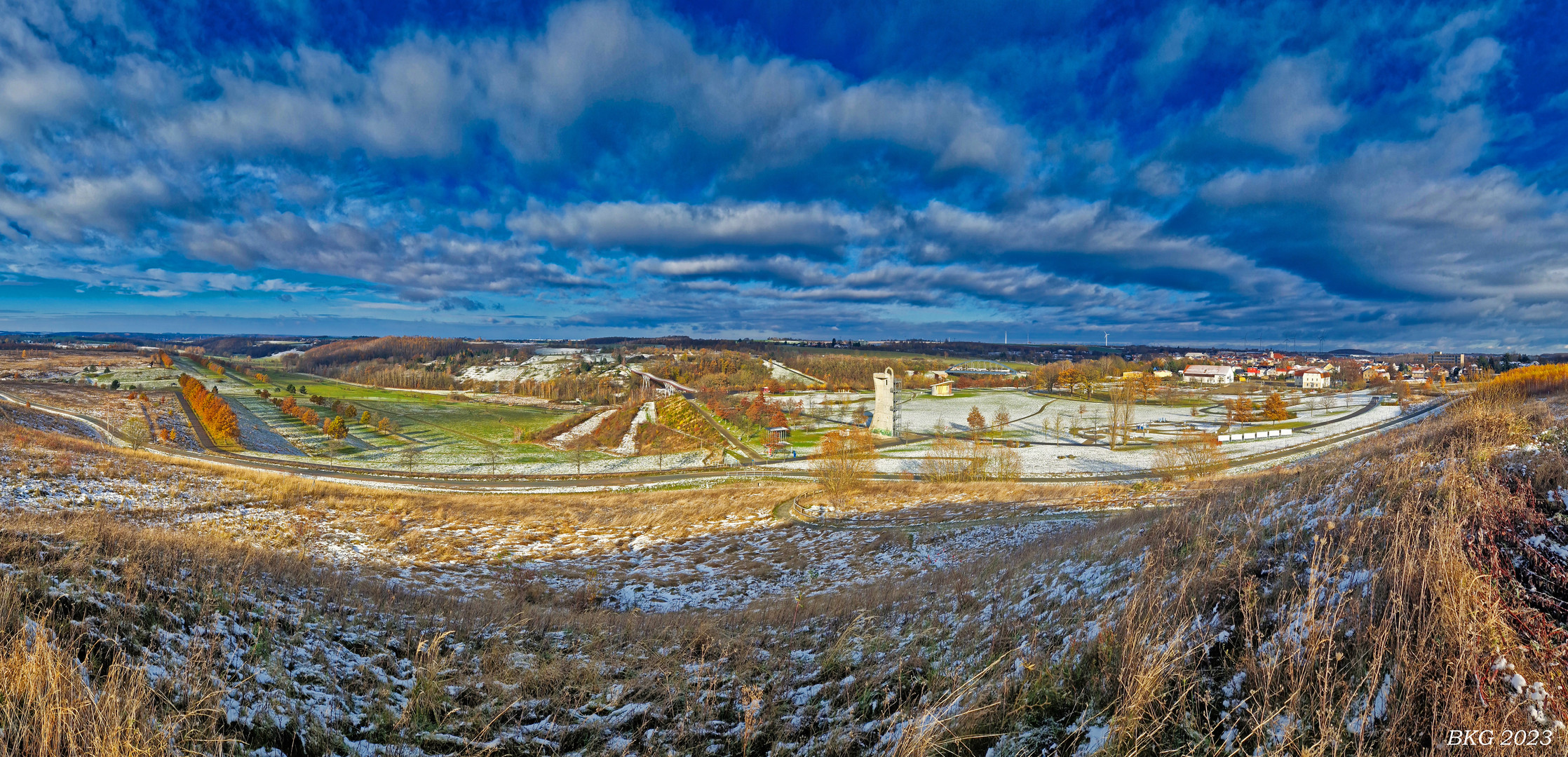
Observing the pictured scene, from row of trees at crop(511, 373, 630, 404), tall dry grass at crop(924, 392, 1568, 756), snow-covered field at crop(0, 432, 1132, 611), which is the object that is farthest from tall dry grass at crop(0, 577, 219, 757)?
row of trees at crop(511, 373, 630, 404)

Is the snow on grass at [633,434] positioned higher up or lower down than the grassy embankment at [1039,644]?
lower down

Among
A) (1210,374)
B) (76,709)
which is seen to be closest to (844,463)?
(76,709)

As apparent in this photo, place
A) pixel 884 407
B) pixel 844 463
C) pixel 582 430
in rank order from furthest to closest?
pixel 582 430 → pixel 884 407 → pixel 844 463

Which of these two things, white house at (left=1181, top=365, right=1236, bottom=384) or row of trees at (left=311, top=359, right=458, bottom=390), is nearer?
white house at (left=1181, top=365, right=1236, bottom=384)

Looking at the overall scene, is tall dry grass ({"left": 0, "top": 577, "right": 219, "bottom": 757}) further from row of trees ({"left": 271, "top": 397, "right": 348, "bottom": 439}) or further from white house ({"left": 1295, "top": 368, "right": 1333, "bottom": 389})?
white house ({"left": 1295, "top": 368, "right": 1333, "bottom": 389})

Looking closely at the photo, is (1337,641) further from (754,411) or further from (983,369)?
(983,369)

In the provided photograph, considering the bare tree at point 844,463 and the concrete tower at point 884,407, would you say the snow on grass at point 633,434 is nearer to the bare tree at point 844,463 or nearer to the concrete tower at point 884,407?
the bare tree at point 844,463

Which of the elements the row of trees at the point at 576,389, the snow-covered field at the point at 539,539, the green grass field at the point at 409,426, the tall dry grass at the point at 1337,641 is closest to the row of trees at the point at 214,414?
the green grass field at the point at 409,426
